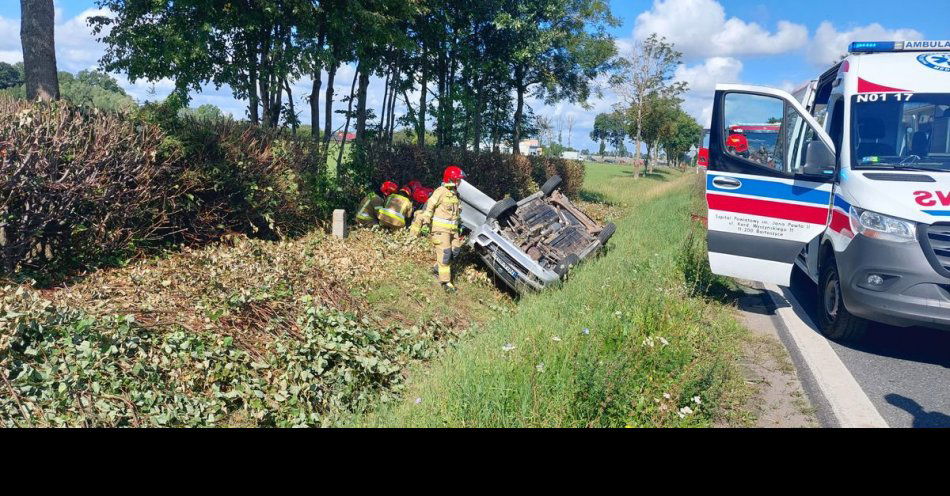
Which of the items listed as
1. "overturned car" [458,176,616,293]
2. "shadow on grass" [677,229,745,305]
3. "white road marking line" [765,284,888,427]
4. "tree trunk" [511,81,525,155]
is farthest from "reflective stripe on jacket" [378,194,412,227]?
"tree trunk" [511,81,525,155]

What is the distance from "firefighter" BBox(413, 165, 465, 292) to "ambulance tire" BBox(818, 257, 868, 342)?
4681 millimetres

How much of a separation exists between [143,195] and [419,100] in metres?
15.7

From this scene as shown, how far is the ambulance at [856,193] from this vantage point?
4934 mm

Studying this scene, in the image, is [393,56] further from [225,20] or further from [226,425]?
[226,425]

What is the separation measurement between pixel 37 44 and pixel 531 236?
22.8ft

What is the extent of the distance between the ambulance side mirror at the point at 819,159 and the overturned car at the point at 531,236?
3.36 meters

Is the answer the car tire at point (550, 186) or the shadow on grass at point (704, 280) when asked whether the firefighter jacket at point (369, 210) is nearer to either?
the car tire at point (550, 186)

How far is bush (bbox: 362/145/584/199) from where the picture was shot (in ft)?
41.8

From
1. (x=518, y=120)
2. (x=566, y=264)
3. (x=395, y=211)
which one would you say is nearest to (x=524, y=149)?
(x=518, y=120)

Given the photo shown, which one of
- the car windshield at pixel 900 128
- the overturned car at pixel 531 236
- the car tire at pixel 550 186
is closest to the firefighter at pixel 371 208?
the overturned car at pixel 531 236

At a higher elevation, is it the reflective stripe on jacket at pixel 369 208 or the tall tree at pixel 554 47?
Result: the tall tree at pixel 554 47

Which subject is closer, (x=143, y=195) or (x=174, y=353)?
(x=174, y=353)
